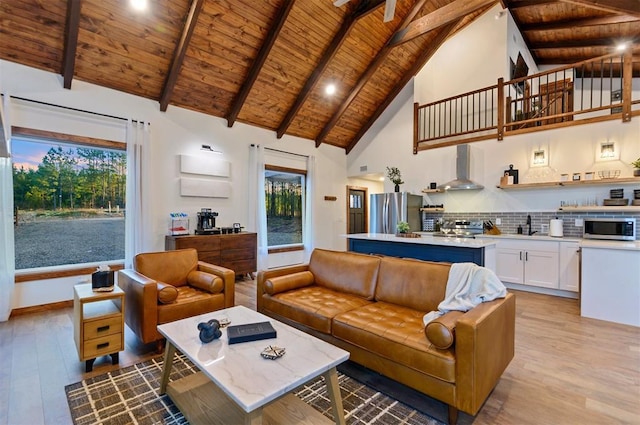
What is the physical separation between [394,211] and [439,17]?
11.6 ft

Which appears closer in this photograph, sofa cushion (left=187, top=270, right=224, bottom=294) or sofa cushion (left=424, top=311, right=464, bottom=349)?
sofa cushion (left=424, top=311, right=464, bottom=349)

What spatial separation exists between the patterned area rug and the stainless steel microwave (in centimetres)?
434

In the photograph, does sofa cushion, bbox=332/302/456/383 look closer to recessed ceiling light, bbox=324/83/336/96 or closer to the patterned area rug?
the patterned area rug

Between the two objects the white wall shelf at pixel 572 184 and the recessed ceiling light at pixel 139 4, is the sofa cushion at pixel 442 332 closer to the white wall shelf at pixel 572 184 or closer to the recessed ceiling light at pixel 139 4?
the white wall shelf at pixel 572 184

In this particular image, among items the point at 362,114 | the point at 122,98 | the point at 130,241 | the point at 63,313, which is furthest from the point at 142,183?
the point at 362,114

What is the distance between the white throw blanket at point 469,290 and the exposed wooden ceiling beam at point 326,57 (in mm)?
4079

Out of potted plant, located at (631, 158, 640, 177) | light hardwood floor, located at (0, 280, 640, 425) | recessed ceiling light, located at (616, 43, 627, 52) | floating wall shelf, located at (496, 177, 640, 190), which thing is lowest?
light hardwood floor, located at (0, 280, 640, 425)

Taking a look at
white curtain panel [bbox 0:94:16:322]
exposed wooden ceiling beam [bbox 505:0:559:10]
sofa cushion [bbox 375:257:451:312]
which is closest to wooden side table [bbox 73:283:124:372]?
white curtain panel [bbox 0:94:16:322]

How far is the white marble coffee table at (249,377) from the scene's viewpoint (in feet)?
4.64

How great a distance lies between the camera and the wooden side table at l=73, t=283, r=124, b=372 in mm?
2438

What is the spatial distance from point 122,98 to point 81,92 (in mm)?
506

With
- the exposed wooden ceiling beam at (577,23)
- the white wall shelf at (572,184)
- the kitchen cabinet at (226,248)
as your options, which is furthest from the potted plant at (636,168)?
the kitchen cabinet at (226,248)

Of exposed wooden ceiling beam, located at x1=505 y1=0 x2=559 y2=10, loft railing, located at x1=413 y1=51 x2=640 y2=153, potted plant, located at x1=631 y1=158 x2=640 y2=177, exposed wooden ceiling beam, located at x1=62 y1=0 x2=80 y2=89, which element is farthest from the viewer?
loft railing, located at x1=413 y1=51 x2=640 y2=153

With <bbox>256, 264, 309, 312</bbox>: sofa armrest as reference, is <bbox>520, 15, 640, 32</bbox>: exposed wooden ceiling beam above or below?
above
